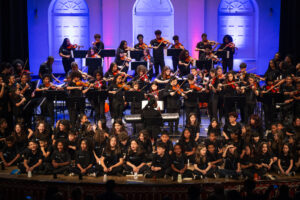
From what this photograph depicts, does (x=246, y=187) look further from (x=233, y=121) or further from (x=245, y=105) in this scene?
(x=245, y=105)

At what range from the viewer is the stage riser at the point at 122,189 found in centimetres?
733

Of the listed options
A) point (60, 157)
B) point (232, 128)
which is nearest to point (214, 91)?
point (232, 128)

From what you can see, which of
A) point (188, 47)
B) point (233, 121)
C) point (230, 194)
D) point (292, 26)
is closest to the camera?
point (230, 194)

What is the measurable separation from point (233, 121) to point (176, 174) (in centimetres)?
210

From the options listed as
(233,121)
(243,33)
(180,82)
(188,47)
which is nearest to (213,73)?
(180,82)

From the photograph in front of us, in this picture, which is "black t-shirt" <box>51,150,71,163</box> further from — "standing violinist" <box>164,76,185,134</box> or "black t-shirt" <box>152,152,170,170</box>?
"standing violinist" <box>164,76,185,134</box>

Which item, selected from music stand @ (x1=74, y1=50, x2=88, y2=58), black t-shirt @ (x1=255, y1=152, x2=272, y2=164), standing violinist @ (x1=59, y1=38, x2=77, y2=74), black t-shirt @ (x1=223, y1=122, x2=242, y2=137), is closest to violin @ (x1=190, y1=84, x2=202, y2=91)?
black t-shirt @ (x1=223, y1=122, x2=242, y2=137)

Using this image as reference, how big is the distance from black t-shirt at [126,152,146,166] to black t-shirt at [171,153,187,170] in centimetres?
69

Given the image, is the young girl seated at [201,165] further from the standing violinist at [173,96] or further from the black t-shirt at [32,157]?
the black t-shirt at [32,157]

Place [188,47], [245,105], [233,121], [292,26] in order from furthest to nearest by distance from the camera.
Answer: [188,47], [292,26], [245,105], [233,121]

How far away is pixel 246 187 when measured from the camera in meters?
6.28

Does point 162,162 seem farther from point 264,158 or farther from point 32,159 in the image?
point 32,159

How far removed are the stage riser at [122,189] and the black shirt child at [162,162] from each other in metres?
2.01

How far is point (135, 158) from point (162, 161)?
2.04ft
